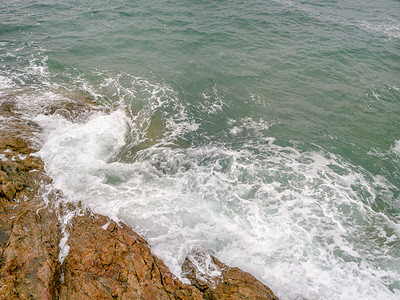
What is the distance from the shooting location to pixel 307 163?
463 inches

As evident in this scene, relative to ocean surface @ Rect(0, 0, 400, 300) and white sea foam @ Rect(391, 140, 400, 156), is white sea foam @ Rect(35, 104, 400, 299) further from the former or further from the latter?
white sea foam @ Rect(391, 140, 400, 156)

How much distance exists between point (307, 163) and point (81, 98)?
14369mm

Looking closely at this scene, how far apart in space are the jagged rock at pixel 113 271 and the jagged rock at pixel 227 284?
0.44 metres

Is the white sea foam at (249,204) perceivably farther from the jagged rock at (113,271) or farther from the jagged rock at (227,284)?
the jagged rock at (113,271)

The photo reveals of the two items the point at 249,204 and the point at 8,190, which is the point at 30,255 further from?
the point at 249,204

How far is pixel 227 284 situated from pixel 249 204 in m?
3.86

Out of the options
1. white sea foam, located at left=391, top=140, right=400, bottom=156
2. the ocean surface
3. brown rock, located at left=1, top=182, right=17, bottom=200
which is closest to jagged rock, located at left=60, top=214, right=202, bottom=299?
the ocean surface

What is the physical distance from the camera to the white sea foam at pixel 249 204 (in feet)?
26.0

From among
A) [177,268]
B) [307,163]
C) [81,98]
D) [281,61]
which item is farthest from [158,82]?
[177,268]

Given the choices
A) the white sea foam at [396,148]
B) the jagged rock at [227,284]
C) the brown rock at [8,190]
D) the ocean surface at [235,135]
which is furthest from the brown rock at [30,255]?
the white sea foam at [396,148]

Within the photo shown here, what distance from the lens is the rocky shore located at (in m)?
5.71

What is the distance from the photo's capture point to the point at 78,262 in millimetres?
6301

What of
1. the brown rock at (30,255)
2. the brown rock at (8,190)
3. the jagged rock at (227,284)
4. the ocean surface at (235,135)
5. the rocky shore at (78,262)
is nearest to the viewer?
the brown rock at (30,255)

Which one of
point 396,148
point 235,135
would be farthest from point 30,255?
point 396,148
